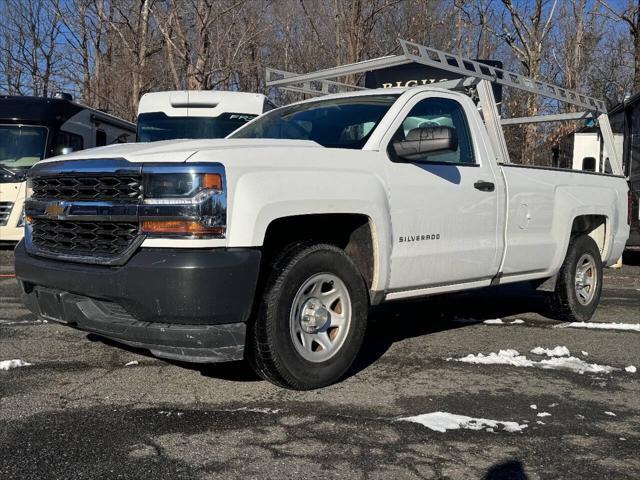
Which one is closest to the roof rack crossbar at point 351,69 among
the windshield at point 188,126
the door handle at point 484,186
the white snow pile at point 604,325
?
the door handle at point 484,186

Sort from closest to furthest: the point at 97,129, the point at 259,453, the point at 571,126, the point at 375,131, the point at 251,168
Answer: the point at 259,453 → the point at 251,168 → the point at 375,131 → the point at 97,129 → the point at 571,126

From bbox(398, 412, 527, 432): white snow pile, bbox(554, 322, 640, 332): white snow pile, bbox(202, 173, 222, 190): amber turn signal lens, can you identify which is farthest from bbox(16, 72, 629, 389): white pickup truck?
bbox(554, 322, 640, 332): white snow pile

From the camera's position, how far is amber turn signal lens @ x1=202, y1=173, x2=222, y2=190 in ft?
11.3

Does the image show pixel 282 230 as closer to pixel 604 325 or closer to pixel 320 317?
pixel 320 317

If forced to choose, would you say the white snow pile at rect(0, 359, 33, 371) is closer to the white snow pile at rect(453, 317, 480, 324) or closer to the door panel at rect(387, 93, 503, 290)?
the door panel at rect(387, 93, 503, 290)

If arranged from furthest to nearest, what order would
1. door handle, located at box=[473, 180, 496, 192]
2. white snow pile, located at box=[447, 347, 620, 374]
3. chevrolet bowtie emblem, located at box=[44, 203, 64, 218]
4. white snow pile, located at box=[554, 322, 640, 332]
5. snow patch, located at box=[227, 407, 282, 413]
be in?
white snow pile, located at box=[554, 322, 640, 332]
door handle, located at box=[473, 180, 496, 192]
white snow pile, located at box=[447, 347, 620, 374]
chevrolet bowtie emblem, located at box=[44, 203, 64, 218]
snow patch, located at box=[227, 407, 282, 413]

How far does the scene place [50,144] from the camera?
11.9 metres

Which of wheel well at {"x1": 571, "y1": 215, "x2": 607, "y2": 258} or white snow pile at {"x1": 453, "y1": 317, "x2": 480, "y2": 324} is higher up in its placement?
wheel well at {"x1": 571, "y1": 215, "x2": 607, "y2": 258}

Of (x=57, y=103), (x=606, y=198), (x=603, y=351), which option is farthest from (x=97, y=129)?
(x=603, y=351)

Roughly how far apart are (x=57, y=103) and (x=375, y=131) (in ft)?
30.8

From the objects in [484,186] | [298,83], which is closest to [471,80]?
[484,186]

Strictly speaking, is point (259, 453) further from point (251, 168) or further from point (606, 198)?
point (606, 198)

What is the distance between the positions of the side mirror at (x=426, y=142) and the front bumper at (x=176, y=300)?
1.44 m

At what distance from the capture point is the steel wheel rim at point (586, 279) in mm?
6469
